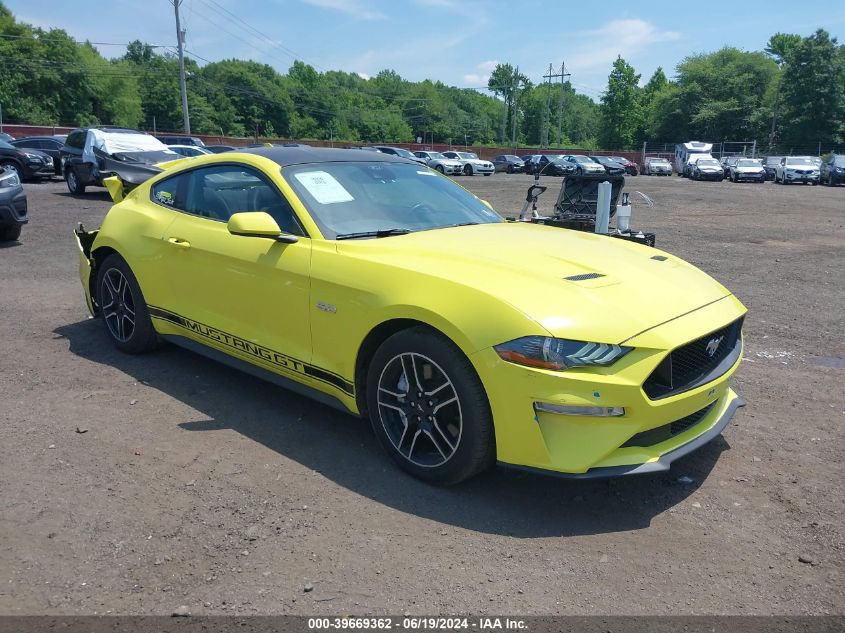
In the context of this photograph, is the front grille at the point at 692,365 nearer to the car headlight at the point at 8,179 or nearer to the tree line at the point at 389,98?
the car headlight at the point at 8,179

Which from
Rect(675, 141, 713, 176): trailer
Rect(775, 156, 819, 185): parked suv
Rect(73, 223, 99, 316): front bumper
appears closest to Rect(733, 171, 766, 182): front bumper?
Rect(775, 156, 819, 185): parked suv

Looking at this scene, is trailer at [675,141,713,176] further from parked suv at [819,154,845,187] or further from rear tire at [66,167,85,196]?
rear tire at [66,167,85,196]

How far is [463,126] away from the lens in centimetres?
13950

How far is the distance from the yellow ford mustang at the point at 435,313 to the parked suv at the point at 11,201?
248 inches

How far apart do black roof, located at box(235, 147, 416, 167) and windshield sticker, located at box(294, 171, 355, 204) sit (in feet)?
0.51

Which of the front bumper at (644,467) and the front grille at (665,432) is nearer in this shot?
the front bumper at (644,467)

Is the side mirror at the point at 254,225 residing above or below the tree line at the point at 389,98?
below

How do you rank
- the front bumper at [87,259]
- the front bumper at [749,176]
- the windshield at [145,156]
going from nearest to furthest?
the front bumper at [87,259] < the windshield at [145,156] < the front bumper at [749,176]

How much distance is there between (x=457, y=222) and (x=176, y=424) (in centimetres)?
212

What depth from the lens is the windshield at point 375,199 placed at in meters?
3.88

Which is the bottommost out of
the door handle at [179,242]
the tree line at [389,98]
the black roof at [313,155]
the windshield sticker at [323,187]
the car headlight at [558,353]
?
the car headlight at [558,353]

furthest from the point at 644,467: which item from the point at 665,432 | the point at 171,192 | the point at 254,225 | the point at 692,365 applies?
the point at 171,192

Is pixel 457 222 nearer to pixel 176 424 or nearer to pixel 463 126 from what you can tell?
pixel 176 424

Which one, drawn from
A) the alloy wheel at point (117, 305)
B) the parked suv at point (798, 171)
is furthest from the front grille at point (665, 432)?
the parked suv at point (798, 171)
